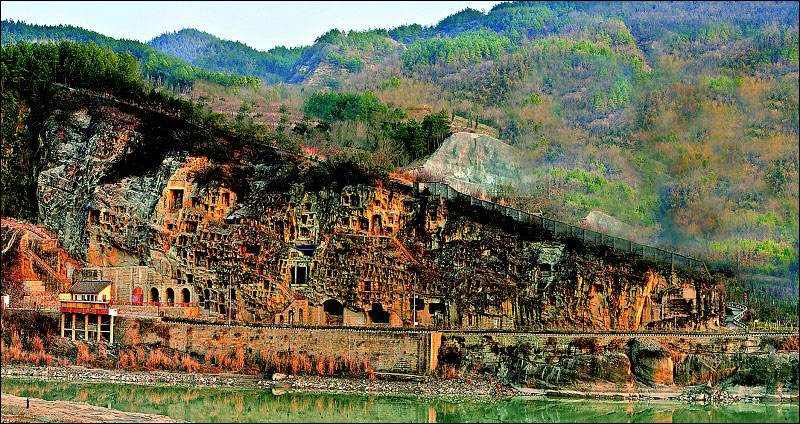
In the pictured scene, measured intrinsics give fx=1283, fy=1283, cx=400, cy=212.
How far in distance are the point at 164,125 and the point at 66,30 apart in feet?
65.4

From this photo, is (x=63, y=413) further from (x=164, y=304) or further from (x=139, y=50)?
(x=139, y=50)

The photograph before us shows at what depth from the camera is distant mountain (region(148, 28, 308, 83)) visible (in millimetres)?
80637

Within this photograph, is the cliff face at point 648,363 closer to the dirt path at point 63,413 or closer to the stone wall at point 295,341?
the stone wall at point 295,341

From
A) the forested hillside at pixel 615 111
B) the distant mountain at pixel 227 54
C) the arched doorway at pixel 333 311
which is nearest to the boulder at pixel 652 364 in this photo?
the forested hillside at pixel 615 111

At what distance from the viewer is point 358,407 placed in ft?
123

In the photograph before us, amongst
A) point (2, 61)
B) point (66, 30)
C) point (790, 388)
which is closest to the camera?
point (790, 388)

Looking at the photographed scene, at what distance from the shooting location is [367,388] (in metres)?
40.4

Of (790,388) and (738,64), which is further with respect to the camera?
(738,64)

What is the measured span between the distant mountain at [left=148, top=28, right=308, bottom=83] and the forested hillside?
12219 millimetres

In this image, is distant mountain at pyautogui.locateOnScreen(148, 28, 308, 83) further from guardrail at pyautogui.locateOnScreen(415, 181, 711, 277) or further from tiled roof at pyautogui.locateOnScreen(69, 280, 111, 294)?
tiled roof at pyautogui.locateOnScreen(69, 280, 111, 294)

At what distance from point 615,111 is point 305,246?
43.9 feet

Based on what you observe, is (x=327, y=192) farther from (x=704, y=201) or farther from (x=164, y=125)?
(x=704, y=201)

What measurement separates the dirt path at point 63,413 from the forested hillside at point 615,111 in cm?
1465

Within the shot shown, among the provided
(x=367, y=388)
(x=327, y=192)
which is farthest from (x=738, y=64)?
(x=367, y=388)
